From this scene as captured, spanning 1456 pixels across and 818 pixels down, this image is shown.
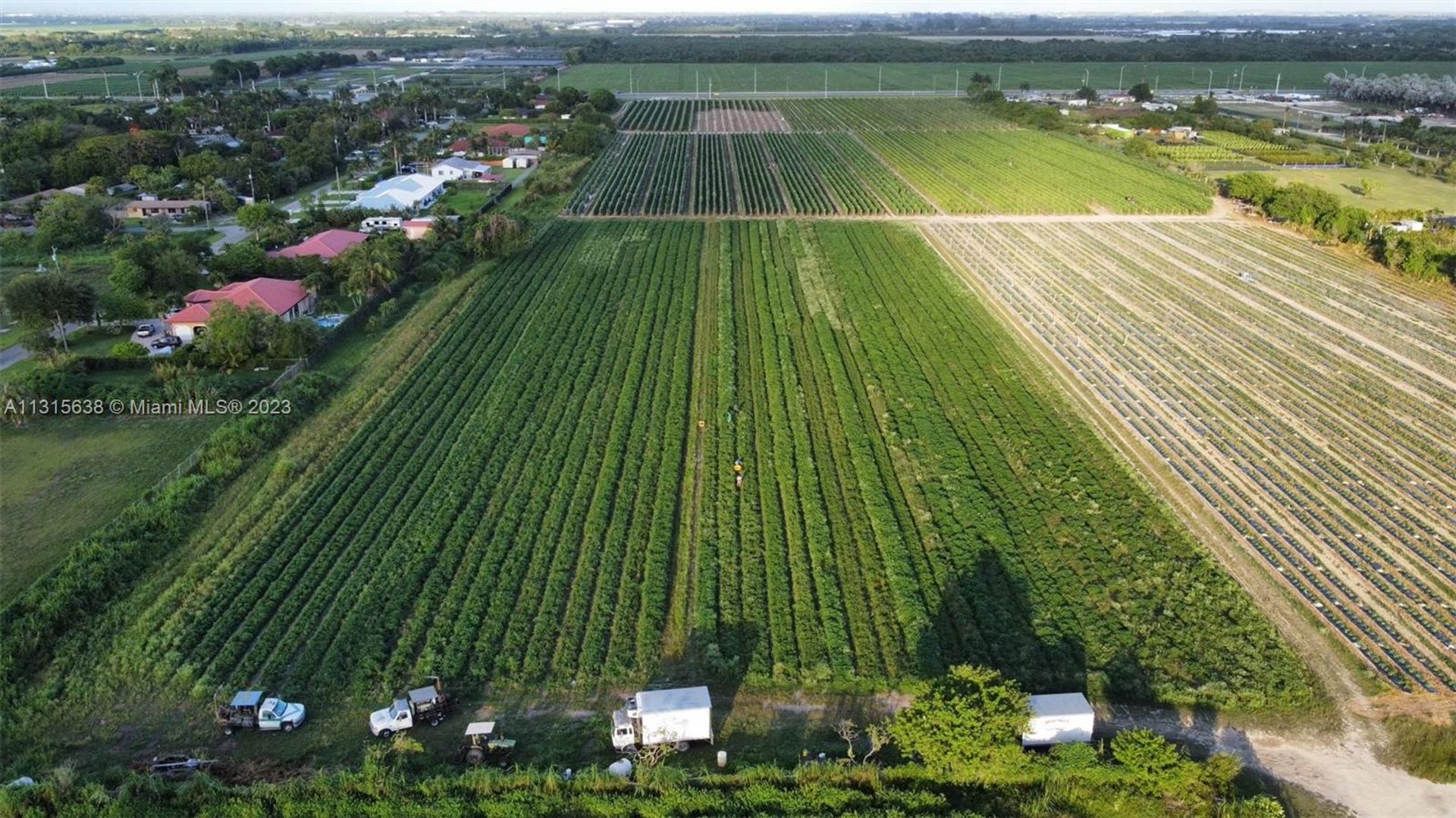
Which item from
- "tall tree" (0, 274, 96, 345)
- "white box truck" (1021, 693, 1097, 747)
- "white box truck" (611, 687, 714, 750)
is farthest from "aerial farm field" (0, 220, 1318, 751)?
"tall tree" (0, 274, 96, 345)

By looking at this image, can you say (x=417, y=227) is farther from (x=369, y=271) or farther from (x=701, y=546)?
(x=701, y=546)

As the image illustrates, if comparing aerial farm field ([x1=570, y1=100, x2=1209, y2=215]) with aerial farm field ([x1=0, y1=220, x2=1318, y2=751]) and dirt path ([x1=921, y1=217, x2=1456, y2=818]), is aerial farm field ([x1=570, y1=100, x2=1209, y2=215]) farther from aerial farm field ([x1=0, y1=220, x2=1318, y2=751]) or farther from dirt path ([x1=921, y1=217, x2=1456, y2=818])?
dirt path ([x1=921, y1=217, x2=1456, y2=818])

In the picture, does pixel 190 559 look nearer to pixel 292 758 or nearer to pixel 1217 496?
pixel 292 758

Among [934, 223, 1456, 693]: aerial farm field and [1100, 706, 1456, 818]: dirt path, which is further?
[934, 223, 1456, 693]: aerial farm field

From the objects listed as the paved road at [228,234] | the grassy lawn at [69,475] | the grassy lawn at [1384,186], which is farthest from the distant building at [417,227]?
the grassy lawn at [1384,186]

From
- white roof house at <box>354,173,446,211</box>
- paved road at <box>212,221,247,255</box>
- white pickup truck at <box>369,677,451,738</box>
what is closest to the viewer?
white pickup truck at <box>369,677,451,738</box>

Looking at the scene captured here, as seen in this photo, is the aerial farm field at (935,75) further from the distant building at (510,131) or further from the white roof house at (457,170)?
the white roof house at (457,170)

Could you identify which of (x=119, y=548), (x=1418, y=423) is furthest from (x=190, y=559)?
(x=1418, y=423)
